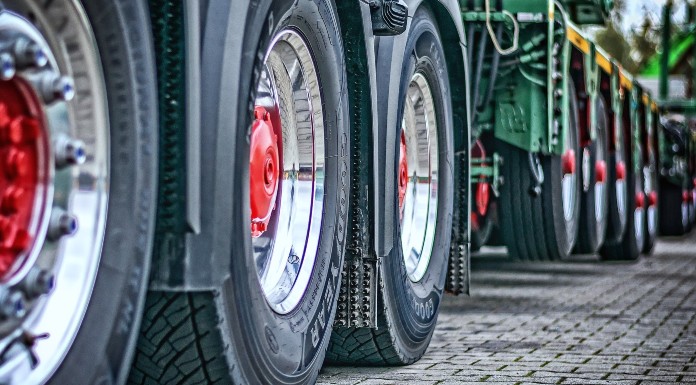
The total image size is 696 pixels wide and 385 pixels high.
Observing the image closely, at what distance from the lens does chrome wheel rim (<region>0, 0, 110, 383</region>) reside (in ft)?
7.40

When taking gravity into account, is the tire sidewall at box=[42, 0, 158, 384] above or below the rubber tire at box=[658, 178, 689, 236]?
below

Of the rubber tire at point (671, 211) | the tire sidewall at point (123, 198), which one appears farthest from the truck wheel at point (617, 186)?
the tire sidewall at point (123, 198)

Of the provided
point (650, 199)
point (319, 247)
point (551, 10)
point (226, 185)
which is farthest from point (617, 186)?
point (226, 185)

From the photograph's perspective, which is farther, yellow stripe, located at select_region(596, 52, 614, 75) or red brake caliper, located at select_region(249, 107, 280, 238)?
yellow stripe, located at select_region(596, 52, 614, 75)

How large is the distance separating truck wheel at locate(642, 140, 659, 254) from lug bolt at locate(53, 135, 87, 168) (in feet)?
35.1

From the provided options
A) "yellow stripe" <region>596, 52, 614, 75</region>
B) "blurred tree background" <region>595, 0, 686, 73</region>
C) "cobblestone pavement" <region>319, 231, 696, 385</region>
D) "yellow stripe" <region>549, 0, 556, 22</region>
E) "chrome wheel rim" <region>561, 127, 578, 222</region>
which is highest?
"blurred tree background" <region>595, 0, 686, 73</region>

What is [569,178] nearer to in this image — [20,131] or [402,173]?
[402,173]

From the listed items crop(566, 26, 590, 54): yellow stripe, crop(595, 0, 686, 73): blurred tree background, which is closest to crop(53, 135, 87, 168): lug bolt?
crop(566, 26, 590, 54): yellow stripe

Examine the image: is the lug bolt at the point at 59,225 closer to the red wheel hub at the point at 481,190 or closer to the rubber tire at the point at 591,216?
the red wheel hub at the point at 481,190

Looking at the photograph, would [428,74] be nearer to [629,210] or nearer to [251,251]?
[251,251]

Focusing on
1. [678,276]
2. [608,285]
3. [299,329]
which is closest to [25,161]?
[299,329]

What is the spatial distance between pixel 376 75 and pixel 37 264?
206 cm

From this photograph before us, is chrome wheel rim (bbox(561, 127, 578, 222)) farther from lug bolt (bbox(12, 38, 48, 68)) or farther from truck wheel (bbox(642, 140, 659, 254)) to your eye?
lug bolt (bbox(12, 38, 48, 68))

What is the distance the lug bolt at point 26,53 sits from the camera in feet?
7.29
